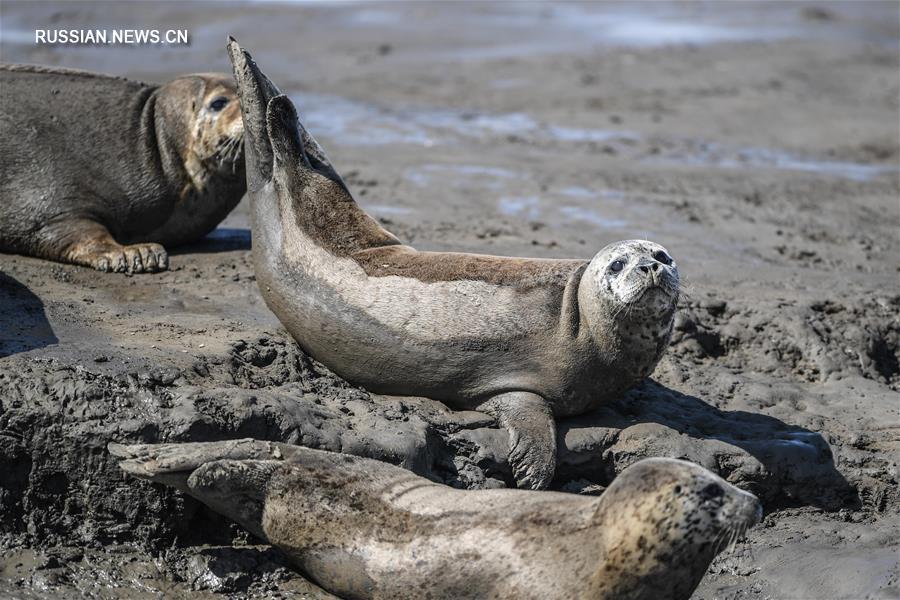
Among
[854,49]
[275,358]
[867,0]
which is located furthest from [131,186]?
[867,0]

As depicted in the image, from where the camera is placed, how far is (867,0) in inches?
906

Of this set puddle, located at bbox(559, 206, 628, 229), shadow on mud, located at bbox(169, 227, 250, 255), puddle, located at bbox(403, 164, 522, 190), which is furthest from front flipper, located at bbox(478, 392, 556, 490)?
puddle, located at bbox(403, 164, 522, 190)

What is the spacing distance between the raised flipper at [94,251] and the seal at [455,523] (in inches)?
102

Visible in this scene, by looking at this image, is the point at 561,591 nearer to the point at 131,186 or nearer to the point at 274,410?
the point at 274,410

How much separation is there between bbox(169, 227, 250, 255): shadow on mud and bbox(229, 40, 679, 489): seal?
1920mm

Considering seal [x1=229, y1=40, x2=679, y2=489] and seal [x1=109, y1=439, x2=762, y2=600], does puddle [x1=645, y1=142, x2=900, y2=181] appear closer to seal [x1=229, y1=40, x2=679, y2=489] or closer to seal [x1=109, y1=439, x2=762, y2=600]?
seal [x1=229, y1=40, x2=679, y2=489]

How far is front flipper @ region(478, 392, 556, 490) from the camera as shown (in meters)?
5.97

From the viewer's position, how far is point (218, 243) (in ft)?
28.6

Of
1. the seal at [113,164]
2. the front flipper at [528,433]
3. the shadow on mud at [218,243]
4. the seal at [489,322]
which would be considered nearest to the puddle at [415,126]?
the shadow on mud at [218,243]

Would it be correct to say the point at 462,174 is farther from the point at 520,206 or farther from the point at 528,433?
the point at 528,433

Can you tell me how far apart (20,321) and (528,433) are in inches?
99.4

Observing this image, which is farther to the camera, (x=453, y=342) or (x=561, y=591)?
(x=453, y=342)

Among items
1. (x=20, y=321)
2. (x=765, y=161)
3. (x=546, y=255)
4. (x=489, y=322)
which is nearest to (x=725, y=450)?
(x=489, y=322)

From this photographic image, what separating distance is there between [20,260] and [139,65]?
343 inches
